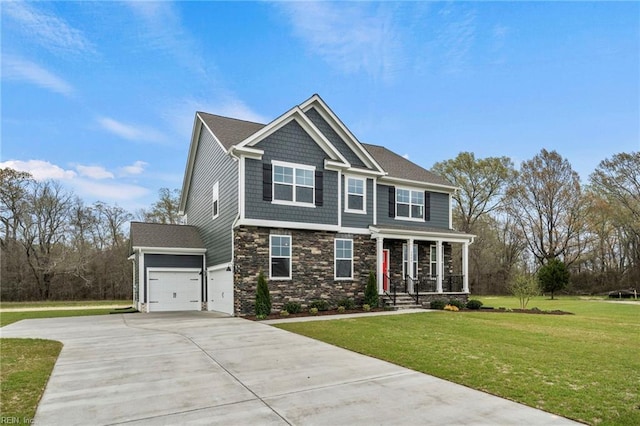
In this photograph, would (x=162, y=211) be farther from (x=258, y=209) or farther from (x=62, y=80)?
(x=258, y=209)

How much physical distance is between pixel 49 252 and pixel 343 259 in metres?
29.5

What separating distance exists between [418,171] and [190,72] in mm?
12388

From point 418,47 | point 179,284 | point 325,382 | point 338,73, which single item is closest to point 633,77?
point 418,47

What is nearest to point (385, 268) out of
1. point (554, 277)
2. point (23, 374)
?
point (23, 374)

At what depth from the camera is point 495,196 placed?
39844 millimetres

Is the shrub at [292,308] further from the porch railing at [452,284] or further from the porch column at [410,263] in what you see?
the porch railing at [452,284]

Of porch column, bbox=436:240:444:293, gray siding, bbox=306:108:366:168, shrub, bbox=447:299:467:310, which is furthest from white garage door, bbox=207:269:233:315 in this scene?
porch column, bbox=436:240:444:293

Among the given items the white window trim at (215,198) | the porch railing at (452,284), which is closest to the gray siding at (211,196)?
the white window trim at (215,198)

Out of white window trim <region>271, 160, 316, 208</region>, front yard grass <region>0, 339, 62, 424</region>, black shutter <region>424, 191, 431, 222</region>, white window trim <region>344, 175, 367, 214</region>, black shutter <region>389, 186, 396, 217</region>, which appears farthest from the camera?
black shutter <region>424, 191, 431, 222</region>

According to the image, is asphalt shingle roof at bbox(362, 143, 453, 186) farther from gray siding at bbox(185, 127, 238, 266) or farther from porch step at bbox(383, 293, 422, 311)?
gray siding at bbox(185, 127, 238, 266)

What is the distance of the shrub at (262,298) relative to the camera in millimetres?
14320

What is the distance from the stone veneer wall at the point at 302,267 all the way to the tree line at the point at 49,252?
23.0 metres

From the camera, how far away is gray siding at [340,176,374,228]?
1758cm

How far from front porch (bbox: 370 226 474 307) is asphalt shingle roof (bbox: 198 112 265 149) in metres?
7.00
